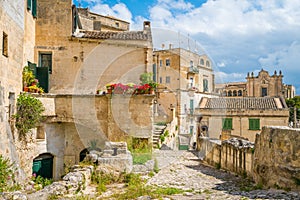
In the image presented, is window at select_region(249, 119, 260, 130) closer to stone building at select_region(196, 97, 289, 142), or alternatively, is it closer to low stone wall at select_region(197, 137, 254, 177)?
stone building at select_region(196, 97, 289, 142)

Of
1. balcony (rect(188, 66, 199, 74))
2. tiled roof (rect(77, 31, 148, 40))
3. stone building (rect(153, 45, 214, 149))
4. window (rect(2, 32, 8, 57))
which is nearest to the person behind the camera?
window (rect(2, 32, 8, 57))

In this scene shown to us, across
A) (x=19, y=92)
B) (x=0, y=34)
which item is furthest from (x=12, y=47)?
(x=19, y=92)

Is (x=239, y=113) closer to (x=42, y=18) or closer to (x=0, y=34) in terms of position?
(x=42, y=18)

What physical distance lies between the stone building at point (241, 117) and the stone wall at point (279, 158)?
68.2 feet

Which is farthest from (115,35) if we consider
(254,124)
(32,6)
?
(254,124)

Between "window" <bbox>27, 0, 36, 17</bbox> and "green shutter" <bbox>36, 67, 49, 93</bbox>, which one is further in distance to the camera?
"green shutter" <bbox>36, 67, 49, 93</bbox>

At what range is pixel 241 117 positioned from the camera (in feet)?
99.2

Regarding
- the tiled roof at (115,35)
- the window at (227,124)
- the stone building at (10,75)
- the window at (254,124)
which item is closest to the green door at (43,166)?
the stone building at (10,75)

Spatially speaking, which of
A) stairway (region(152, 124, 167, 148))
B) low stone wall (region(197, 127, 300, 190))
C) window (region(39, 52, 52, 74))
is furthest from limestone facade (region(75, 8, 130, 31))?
low stone wall (region(197, 127, 300, 190))

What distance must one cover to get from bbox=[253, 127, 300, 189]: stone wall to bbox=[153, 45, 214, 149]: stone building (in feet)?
83.5

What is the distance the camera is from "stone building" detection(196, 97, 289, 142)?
29.5 meters

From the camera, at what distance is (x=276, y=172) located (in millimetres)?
7965

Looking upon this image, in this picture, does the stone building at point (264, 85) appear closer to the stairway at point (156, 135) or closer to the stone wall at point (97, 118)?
the stairway at point (156, 135)

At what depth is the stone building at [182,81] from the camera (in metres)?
37.8
